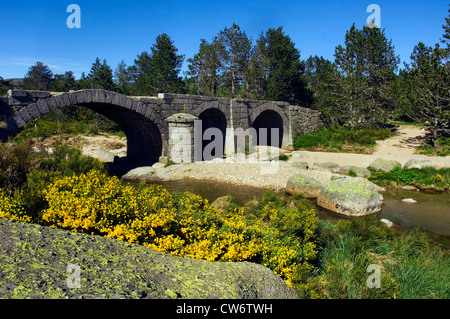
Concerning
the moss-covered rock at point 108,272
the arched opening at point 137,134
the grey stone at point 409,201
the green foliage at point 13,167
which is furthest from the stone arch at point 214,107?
the moss-covered rock at point 108,272

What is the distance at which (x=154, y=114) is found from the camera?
18.1 metres

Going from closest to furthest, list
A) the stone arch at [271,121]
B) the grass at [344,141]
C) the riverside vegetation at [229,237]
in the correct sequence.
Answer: the riverside vegetation at [229,237] → the grass at [344,141] → the stone arch at [271,121]

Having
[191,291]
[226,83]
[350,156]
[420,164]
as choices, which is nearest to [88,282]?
[191,291]

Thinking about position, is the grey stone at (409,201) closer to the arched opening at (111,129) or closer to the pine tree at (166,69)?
the arched opening at (111,129)

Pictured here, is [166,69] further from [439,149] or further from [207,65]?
[439,149]

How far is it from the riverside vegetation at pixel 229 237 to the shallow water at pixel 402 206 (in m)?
3.89

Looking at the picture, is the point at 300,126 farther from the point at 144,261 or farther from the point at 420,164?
the point at 144,261

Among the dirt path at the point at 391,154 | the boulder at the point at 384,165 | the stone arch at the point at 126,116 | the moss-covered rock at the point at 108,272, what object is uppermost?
the stone arch at the point at 126,116

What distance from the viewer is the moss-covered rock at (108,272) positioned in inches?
121

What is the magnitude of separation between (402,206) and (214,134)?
13.8 meters

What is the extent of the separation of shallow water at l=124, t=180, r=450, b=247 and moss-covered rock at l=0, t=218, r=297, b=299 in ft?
24.5
